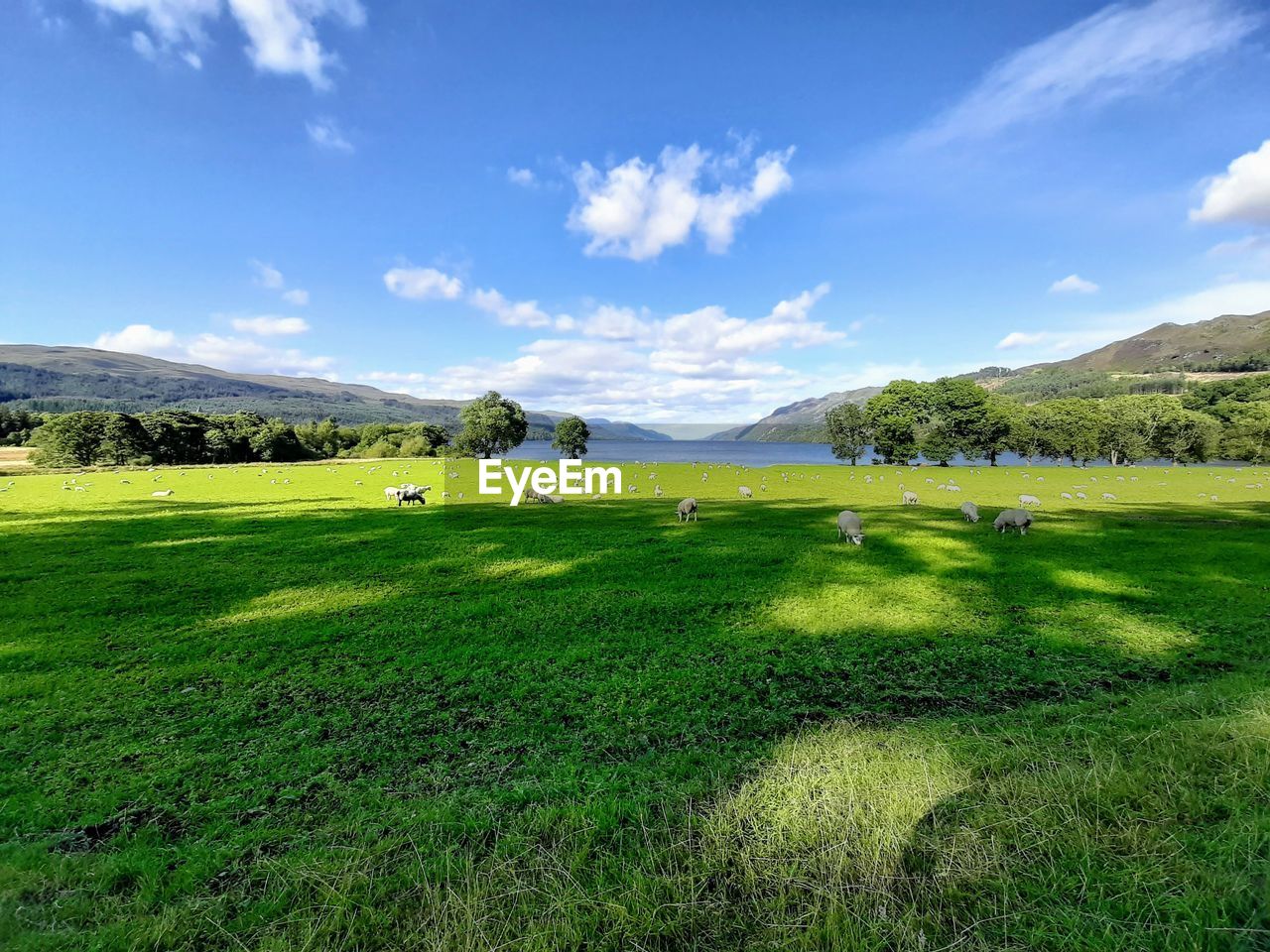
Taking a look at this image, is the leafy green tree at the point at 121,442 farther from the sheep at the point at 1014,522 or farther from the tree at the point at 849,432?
the tree at the point at 849,432

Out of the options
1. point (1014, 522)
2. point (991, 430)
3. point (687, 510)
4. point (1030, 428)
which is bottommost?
point (1014, 522)

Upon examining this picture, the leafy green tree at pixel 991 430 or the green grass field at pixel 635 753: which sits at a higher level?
the leafy green tree at pixel 991 430

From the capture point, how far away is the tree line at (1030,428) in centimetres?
6869

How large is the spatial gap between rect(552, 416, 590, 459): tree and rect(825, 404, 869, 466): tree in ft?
128

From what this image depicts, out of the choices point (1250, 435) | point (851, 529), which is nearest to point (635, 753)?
point (851, 529)

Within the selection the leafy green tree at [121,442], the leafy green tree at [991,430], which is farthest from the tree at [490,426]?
the leafy green tree at [991,430]

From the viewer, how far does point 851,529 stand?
1758 centimetres

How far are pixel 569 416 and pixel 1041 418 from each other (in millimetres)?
69801

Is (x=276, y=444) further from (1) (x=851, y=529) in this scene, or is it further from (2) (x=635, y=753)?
(2) (x=635, y=753)

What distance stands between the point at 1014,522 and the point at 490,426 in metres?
60.1

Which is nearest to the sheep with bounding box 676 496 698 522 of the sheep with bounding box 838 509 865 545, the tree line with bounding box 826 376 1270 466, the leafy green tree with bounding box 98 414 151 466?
the sheep with bounding box 838 509 865 545

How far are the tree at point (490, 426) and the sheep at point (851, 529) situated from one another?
182ft

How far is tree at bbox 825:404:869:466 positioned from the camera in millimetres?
72938

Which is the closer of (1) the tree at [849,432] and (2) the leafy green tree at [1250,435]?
(2) the leafy green tree at [1250,435]
